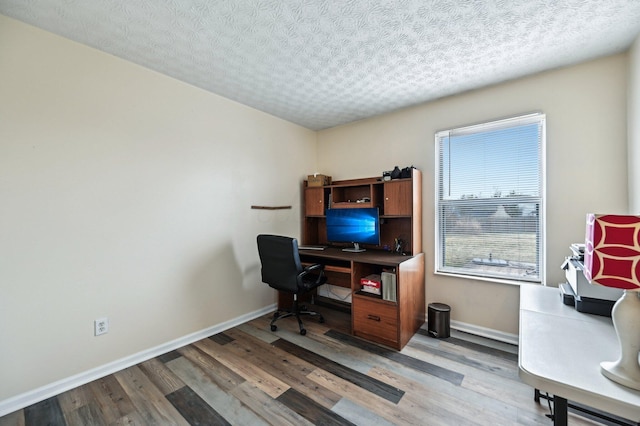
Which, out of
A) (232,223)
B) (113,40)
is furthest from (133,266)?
(113,40)

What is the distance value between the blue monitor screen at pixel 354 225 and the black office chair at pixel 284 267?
0.57m

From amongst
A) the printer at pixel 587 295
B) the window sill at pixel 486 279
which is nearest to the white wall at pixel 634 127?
the printer at pixel 587 295

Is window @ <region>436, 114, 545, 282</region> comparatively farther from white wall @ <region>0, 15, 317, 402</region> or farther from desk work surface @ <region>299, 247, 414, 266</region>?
white wall @ <region>0, 15, 317, 402</region>

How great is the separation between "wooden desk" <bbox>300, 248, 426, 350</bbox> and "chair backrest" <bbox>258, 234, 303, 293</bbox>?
44 centimetres

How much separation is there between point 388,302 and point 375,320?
0.24m

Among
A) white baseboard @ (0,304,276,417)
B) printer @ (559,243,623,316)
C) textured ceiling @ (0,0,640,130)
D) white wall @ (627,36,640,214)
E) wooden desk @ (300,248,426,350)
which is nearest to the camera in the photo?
printer @ (559,243,623,316)

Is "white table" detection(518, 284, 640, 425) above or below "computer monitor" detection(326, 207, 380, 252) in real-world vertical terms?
below

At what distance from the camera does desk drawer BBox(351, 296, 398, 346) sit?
239 cm

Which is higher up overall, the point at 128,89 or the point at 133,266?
the point at 128,89

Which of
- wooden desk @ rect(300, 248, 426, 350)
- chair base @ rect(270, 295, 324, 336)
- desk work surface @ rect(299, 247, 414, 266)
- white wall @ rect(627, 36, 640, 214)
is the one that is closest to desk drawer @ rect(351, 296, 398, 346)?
wooden desk @ rect(300, 248, 426, 350)

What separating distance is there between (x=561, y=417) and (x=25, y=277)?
2.96 metres

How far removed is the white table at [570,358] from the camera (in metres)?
0.83

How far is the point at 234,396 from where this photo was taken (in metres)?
1.80

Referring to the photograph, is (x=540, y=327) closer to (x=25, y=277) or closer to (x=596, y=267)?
(x=596, y=267)
